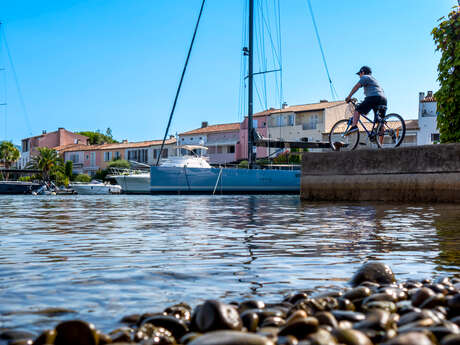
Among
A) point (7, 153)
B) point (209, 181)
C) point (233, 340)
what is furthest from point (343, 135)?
point (7, 153)

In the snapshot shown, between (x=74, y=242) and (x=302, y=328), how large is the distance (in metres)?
3.87

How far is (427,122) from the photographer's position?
48.5 meters

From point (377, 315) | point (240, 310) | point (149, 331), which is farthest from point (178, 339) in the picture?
point (377, 315)

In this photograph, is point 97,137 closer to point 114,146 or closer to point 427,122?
point 114,146

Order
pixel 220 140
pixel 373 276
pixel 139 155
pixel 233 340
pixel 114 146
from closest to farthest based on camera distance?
pixel 233 340, pixel 373 276, pixel 220 140, pixel 139 155, pixel 114 146

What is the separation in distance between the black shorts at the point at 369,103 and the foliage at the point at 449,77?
179cm

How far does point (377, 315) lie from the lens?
2.21 meters

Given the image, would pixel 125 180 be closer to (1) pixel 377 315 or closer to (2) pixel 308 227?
(2) pixel 308 227

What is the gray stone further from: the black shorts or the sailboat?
the sailboat

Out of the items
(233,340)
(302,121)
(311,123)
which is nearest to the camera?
(233,340)

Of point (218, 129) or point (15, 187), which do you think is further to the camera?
point (218, 129)

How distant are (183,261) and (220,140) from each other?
58.8 meters

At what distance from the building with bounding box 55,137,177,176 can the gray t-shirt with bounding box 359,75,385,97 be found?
183 ft

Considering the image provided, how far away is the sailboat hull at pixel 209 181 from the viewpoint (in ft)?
96.5
